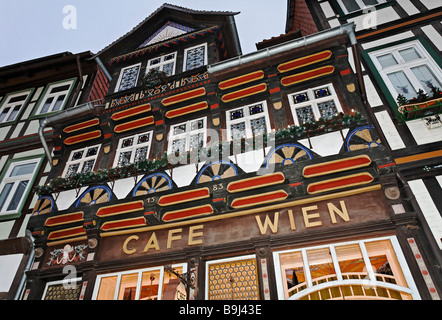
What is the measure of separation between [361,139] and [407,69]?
338cm

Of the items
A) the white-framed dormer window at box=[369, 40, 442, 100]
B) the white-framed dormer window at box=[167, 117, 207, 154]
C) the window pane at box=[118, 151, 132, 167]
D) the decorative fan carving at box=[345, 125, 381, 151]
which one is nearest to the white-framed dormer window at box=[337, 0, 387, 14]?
the white-framed dormer window at box=[369, 40, 442, 100]

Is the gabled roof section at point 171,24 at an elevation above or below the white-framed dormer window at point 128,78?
above

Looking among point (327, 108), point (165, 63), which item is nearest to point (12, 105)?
point (165, 63)

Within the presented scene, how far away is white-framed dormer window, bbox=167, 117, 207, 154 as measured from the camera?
8.90 meters

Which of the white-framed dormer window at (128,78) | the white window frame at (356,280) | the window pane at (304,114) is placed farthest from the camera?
the white-framed dormer window at (128,78)

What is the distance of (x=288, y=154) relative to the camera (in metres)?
7.05

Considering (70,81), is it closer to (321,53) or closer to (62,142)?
(62,142)

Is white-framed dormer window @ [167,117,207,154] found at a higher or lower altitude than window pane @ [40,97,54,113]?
lower

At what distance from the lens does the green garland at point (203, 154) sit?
6941 mm

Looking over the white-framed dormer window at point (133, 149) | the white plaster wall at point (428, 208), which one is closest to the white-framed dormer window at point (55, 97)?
the white-framed dormer window at point (133, 149)

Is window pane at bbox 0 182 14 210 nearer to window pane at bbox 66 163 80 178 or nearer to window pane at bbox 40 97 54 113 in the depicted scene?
window pane at bbox 66 163 80 178

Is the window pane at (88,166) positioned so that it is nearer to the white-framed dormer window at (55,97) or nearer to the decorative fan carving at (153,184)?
the decorative fan carving at (153,184)

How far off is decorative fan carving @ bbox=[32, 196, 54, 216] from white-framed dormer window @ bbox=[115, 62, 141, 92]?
5057 mm

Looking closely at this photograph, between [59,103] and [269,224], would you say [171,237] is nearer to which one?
[269,224]
